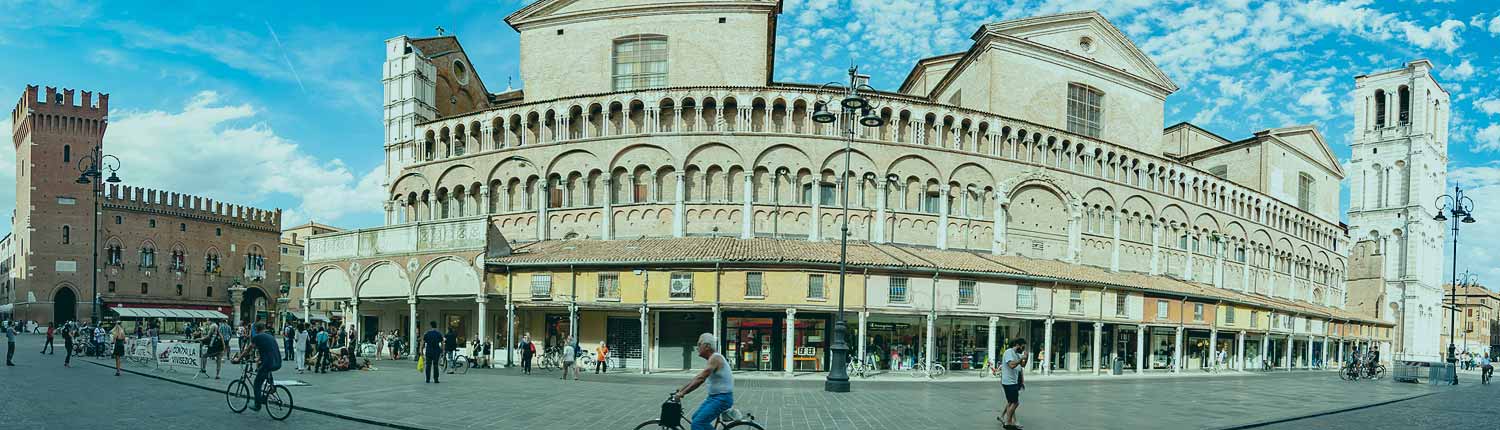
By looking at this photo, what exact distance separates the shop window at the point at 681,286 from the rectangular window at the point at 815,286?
412 cm

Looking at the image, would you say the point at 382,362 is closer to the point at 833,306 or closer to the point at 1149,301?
the point at 833,306

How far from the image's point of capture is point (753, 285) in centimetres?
3216

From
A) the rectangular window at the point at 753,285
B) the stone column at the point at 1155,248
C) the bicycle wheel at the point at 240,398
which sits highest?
the stone column at the point at 1155,248

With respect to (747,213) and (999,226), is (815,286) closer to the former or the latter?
(747,213)

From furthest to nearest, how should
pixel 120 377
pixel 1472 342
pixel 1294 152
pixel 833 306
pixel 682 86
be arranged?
pixel 1472 342
pixel 1294 152
pixel 682 86
pixel 833 306
pixel 120 377

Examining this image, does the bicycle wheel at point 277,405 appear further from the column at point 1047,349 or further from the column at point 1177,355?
the column at point 1177,355

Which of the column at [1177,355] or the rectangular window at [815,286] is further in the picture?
the column at [1177,355]

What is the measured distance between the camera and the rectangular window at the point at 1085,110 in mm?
46719

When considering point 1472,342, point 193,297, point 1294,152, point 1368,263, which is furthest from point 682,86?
point 1472,342

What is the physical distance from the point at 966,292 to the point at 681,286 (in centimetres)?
1081

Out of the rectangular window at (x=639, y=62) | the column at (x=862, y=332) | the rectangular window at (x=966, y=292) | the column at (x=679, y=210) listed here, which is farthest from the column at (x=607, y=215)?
the rectangular window at (x=966, y=292)

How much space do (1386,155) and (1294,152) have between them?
28.8m

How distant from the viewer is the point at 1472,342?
123188 mm

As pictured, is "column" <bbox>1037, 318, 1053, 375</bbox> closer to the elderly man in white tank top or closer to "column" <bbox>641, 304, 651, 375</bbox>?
"column" <bbox>641, 304, 651, 375</bbox>
